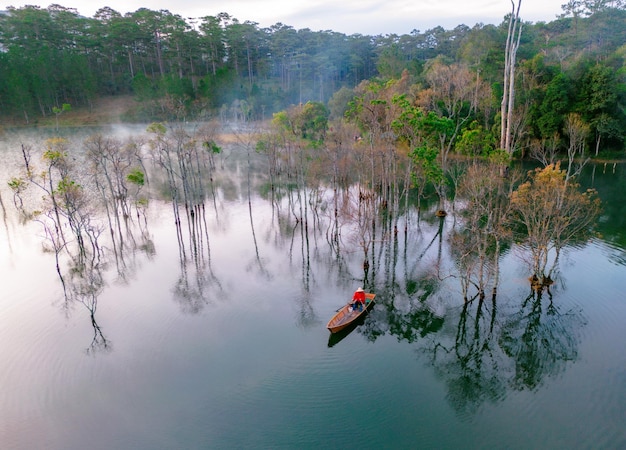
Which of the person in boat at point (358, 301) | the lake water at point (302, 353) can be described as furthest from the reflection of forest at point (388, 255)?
the person in boat at point (358, 301)

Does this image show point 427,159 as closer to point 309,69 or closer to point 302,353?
point 302,353

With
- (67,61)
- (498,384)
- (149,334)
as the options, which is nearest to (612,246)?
(498,384)

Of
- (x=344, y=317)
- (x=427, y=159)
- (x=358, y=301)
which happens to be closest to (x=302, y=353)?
(x=344, y=317)

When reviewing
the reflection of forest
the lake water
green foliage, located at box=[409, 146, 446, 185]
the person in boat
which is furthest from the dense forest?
the person in boat

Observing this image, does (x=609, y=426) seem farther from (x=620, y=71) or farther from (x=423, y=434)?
(x=620, y=71)

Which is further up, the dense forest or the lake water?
the dense forest

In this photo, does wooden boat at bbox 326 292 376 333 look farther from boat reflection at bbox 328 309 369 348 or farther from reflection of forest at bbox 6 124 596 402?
reflection of forest at bbox 6 124 596 402

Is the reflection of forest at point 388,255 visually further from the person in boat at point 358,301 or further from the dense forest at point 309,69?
the dense forest at point 309,69
